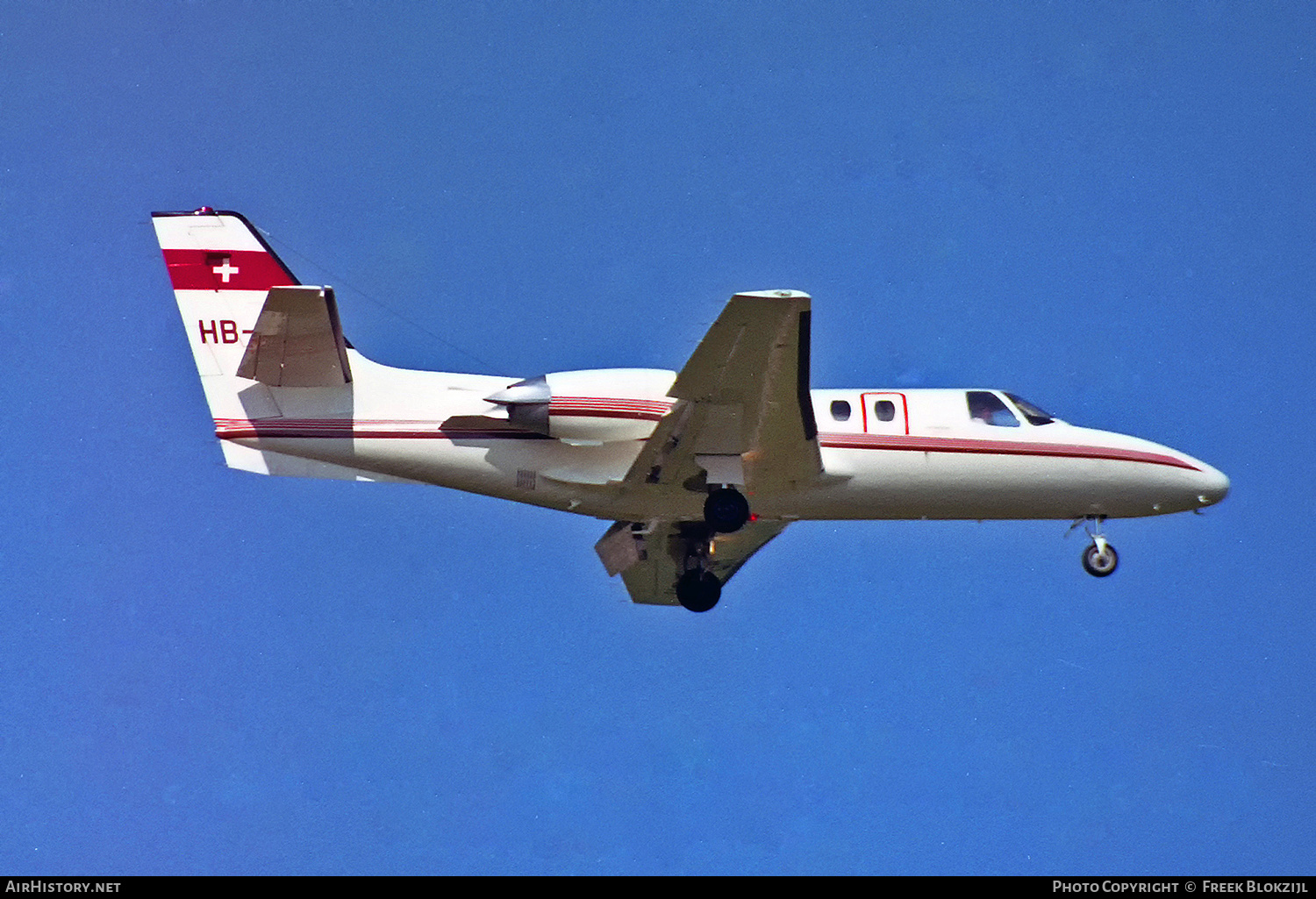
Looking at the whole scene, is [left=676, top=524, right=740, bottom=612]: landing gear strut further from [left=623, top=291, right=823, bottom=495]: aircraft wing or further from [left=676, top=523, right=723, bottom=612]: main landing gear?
[left=623, top=291, right=823, bottom=495]: aircraft wing

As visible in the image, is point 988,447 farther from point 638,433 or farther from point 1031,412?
point 638,433

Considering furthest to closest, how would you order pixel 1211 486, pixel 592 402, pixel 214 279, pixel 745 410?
pixel 1211 486, pixel 214 279, pixel 592 402, pixel 745 410

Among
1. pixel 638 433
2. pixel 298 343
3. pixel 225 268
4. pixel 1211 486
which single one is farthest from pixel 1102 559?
pixel 225 268

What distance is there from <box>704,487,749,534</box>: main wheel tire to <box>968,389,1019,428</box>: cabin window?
3383 millimetres

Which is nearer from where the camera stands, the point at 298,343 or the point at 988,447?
the point at 298,343

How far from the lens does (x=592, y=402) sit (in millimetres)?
20875

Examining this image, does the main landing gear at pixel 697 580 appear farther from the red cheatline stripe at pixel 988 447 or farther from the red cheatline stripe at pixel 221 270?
the red cheatline stripe at pixel 221 270

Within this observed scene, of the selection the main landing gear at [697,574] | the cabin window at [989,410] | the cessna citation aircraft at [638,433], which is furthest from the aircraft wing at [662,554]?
the cabin window at [989,410]

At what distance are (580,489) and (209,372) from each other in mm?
4928

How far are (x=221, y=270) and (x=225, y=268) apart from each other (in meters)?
0.06

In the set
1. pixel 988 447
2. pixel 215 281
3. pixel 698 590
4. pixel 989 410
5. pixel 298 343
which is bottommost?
pixel 698 590
